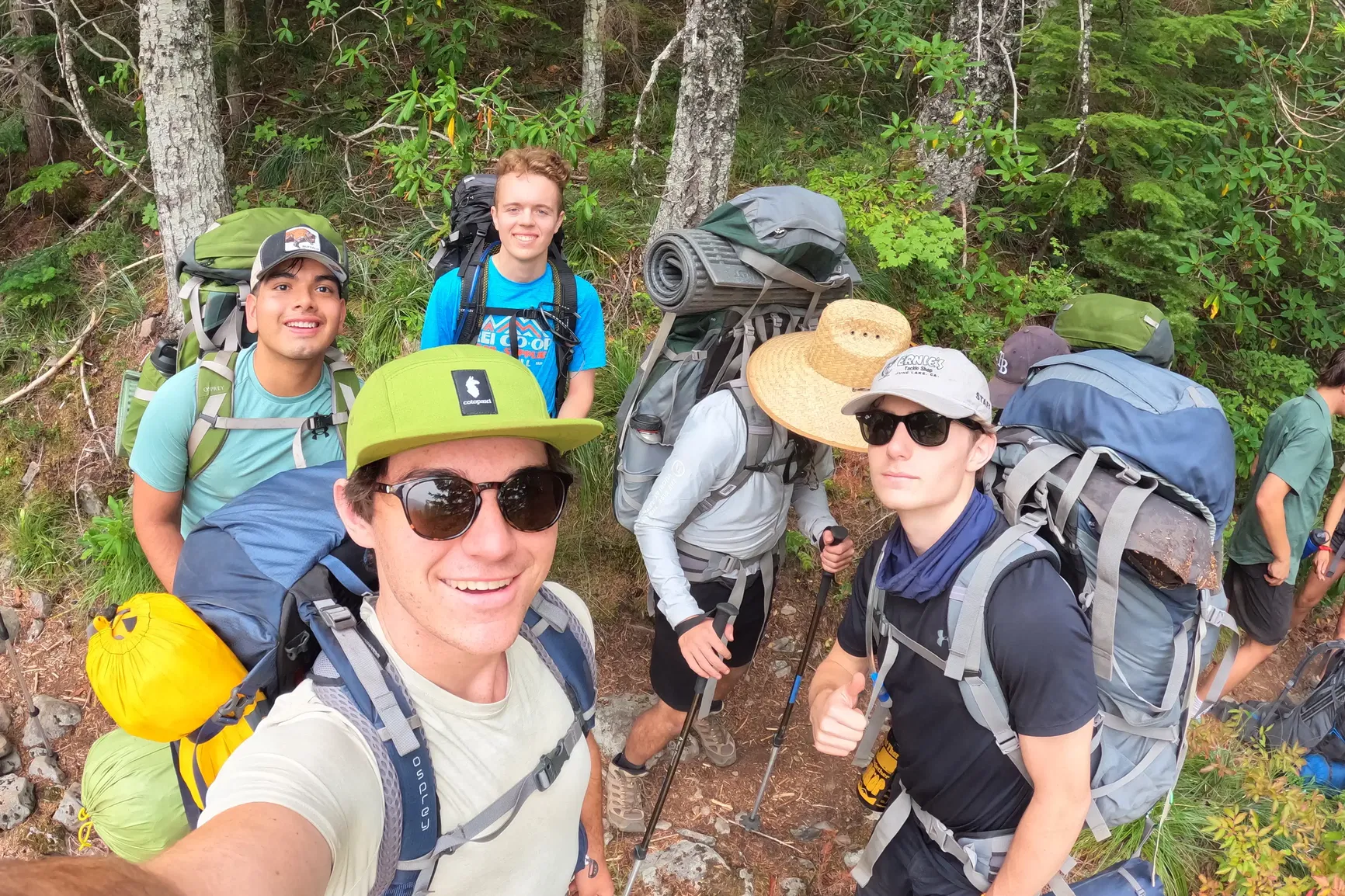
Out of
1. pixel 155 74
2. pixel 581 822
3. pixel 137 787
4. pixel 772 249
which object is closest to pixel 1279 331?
pixel 772 249

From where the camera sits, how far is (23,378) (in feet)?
20.2

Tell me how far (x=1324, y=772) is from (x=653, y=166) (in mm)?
6667

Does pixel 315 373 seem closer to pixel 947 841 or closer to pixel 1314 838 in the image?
pixel 947 841

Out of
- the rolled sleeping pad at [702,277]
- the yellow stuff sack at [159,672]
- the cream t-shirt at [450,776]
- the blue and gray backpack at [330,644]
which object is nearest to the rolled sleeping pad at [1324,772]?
the rolled sleeping pad at [702,277]

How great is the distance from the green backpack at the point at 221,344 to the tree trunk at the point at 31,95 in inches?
219

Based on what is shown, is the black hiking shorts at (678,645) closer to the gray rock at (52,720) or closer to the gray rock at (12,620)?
the gray rock at (52,720)

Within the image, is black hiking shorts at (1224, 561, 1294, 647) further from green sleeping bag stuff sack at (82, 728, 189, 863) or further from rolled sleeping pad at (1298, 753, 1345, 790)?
green sleeping bag stuff sack at (82, 728, 189, 863)

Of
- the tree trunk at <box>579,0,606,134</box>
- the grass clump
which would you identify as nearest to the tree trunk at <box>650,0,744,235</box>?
the tree trunk at <box>579,0,606,134</box>

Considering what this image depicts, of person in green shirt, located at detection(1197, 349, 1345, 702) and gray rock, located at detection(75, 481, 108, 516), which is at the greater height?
person in green shirt, located at detection(1197, 349, 1345, 702)

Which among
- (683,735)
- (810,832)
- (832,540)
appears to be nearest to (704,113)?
(832,540)

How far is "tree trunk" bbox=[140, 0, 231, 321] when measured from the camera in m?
5.18

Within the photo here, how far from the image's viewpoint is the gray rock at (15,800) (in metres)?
4.16

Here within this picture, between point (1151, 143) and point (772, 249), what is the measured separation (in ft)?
16.8

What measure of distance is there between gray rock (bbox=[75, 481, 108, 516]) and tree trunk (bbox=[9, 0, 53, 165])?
4.21m
